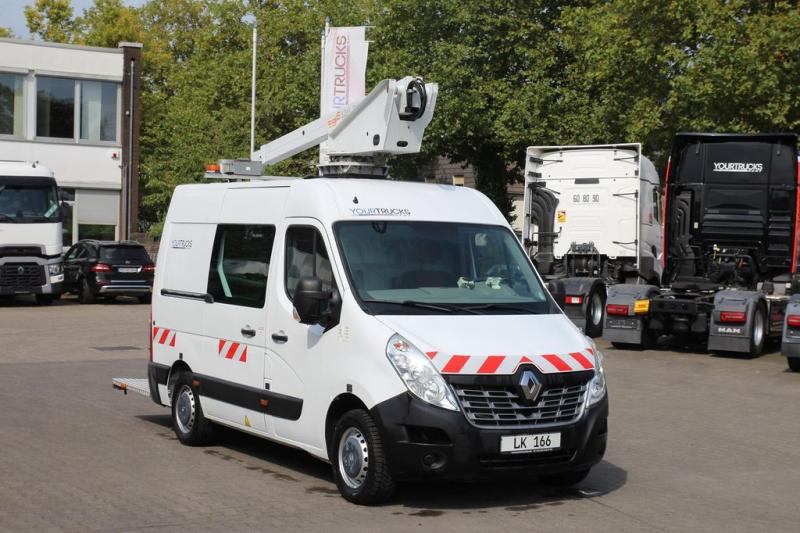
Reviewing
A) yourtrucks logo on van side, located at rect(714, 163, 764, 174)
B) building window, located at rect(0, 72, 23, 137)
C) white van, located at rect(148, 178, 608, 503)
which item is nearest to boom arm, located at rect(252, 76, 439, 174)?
white van, located at rect(148, 178, 608, 503)

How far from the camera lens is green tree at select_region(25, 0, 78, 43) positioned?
65.4 m

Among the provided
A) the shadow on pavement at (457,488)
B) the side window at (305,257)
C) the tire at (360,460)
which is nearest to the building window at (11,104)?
the shadow on pavement at (457,488)

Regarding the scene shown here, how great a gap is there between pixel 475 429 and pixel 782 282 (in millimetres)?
14410

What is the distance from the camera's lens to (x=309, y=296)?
806cm

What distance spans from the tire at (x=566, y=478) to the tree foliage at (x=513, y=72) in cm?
1815

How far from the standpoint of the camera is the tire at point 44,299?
29.5m

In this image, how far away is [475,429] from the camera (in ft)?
24.6

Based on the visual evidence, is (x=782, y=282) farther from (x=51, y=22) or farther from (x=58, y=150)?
(x=51, y=22)

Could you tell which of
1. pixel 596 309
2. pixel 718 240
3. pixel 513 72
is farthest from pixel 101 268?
pixel 718 240

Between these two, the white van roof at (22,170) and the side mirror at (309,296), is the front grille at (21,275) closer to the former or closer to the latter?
the white van roof at (22,170)

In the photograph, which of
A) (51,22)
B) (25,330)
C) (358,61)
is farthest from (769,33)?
(51,22)

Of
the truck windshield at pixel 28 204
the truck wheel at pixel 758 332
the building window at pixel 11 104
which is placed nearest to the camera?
the truck wheel at pixel 758 332

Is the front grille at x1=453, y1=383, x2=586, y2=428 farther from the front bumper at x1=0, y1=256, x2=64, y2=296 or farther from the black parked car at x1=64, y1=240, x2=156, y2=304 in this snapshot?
the black parked car at x1=64, y1=240, x2=156, y2=304

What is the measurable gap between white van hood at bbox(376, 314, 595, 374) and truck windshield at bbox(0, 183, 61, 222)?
→ 22565 millimetres
